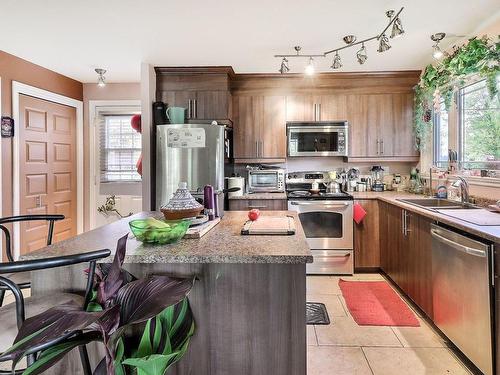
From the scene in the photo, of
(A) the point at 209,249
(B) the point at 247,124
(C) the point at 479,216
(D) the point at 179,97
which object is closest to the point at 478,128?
(C) the point at 479,216

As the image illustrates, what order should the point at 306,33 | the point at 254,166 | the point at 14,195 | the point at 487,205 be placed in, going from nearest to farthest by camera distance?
1. the point at 487,205
2. the point at 306,33
3. the point at 14,195
4. the point at 254,166

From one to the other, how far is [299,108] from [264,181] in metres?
0.98

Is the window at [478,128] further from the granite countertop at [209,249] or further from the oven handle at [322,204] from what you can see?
the granite countertop at [209,249]

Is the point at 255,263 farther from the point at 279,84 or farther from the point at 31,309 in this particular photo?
the point at 279,84

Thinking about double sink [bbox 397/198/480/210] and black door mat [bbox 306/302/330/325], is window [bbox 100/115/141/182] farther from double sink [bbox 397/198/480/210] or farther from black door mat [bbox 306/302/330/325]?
double sink [bbox 397/198/480/210]

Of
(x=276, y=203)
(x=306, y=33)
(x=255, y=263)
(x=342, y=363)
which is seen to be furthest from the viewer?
(x=276, y=203)

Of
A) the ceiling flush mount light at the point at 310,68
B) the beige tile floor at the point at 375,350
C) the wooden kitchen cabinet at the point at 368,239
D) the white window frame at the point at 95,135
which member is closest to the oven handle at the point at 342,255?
the wooden kitchen cabinet at the point at 368,239

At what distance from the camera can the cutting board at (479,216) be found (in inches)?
79.7

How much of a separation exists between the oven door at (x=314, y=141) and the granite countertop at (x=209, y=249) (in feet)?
7.79

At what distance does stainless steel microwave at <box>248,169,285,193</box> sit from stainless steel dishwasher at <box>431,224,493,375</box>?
2.06m

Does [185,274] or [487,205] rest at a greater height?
[487,205]

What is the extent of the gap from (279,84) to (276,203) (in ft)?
4.80

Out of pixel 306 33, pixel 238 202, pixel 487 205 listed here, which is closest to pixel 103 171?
pixel 238 202

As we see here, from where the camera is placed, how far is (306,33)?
289 cm
